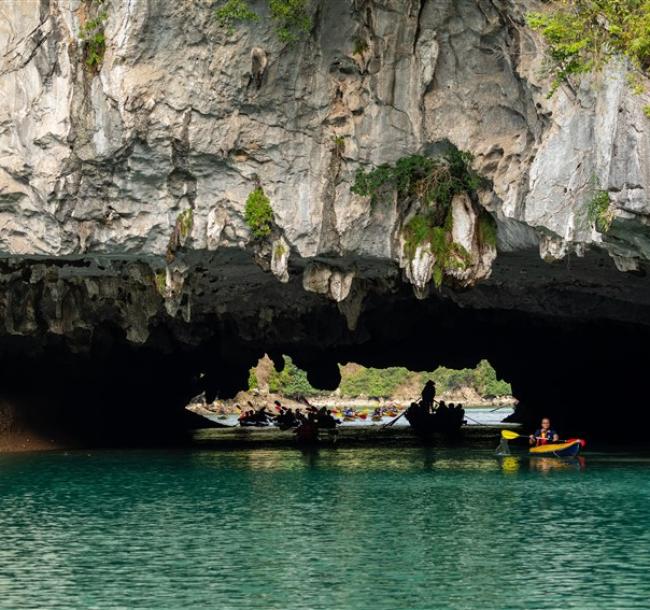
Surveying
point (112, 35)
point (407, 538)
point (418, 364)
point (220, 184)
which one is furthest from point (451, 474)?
point (418, 364)

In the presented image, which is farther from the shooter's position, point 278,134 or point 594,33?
point 278,134

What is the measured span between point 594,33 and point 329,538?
33.9ft

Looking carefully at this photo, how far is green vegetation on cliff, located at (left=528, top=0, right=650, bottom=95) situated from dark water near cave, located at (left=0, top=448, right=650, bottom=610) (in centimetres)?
804

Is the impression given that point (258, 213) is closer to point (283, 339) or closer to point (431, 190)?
point (431, 190)

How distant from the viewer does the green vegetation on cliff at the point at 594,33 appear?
22016 millimetres

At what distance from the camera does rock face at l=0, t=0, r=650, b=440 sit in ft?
82.3

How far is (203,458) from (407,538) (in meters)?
18.1

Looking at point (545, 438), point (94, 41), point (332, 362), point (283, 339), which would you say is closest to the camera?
point (94, 41)

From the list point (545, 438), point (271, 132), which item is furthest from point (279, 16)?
point (545, 438)

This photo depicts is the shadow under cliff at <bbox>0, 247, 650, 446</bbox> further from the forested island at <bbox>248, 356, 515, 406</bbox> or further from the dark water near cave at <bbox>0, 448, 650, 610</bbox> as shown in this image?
the forested island at <bbox>248, 356, 515, 406</bbox>

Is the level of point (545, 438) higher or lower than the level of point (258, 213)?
lower

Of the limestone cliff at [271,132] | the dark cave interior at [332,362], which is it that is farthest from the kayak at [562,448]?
the limestone cliff at [271,132]

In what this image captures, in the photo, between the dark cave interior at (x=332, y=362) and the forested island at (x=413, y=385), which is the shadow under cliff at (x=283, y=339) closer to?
the dark cave interior at (x=332, y=362)

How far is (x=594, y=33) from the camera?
2255 cm
